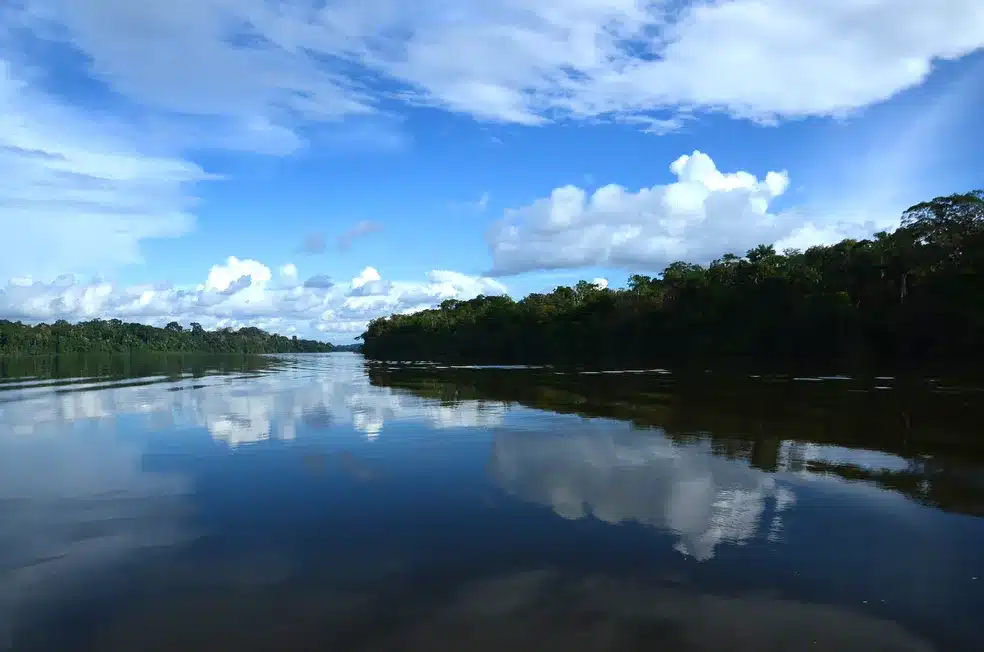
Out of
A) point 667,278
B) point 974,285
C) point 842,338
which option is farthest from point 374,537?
point 667,278

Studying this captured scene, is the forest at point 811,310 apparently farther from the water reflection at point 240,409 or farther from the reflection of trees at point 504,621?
the reflection of trees at point 504,621

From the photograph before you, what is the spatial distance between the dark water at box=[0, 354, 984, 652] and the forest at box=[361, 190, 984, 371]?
4037cm

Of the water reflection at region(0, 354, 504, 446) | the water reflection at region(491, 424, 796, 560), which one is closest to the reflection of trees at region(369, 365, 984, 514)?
the water reflection at region(491, 424, 796, 560)

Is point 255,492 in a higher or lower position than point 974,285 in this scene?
lower

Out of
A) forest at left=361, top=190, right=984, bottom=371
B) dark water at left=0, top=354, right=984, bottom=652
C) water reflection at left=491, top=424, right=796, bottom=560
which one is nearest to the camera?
dark water at left=0, top=354, right=984, bottom=652

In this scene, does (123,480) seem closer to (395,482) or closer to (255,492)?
(255,492)

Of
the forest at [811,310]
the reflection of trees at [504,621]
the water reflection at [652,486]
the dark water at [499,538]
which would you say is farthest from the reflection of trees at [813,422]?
the forest at [811,310]

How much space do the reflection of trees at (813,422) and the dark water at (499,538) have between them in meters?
0.15

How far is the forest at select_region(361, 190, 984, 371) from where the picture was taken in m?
54.4

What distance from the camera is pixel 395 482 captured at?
13.6 meters

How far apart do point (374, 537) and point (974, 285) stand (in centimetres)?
5904

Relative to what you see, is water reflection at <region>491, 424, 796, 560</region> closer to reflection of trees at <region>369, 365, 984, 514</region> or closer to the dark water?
the dark water

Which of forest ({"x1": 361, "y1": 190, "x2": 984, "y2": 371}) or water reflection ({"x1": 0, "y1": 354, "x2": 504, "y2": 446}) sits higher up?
forest ({"x1": 361, "y1": 190, "x2": 984, "y2": 371})

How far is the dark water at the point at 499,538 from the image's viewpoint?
273 inches
